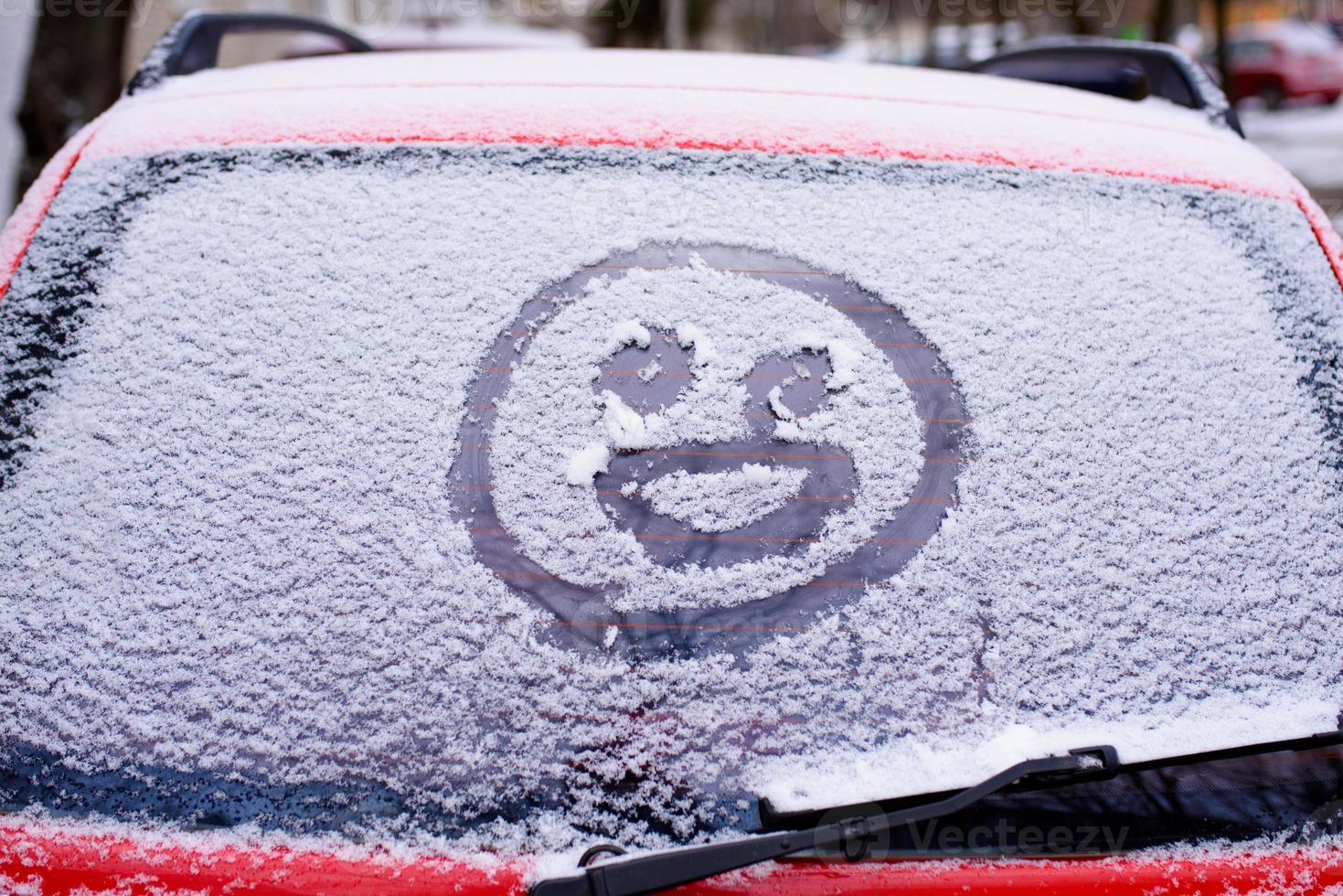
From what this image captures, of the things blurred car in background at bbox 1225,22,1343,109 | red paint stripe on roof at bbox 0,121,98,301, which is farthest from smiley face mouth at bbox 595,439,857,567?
blurred car in background at bbox 1225,22,1343,109

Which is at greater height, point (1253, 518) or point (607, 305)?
point (607, 305)

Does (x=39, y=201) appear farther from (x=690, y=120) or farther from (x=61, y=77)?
(x=61, y=77)

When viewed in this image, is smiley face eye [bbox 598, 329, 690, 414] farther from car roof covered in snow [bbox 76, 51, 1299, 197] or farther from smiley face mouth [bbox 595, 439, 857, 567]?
car roof covered in snow [bbox 76, 51, 1299, 197]

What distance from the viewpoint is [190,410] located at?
3.53ft

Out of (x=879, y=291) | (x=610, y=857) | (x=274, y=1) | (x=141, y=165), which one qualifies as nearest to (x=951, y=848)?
(x=610, y=857)

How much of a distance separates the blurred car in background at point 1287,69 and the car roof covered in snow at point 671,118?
2006cm

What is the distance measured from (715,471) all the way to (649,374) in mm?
139

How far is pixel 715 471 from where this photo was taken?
106cm

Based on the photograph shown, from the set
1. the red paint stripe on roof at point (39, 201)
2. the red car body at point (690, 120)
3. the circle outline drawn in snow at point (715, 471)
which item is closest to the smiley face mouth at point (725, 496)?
the circle outline drawn in snow at point (715, 471)

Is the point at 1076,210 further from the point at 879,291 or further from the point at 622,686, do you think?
the point at 622,686

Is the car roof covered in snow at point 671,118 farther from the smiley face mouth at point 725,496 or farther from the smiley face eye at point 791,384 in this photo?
the smiley face mouth at point 725,496

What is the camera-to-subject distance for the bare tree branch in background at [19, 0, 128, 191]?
5094 millimetres

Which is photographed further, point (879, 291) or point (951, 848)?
point (879, 291)

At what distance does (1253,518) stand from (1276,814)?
0.32 metres
